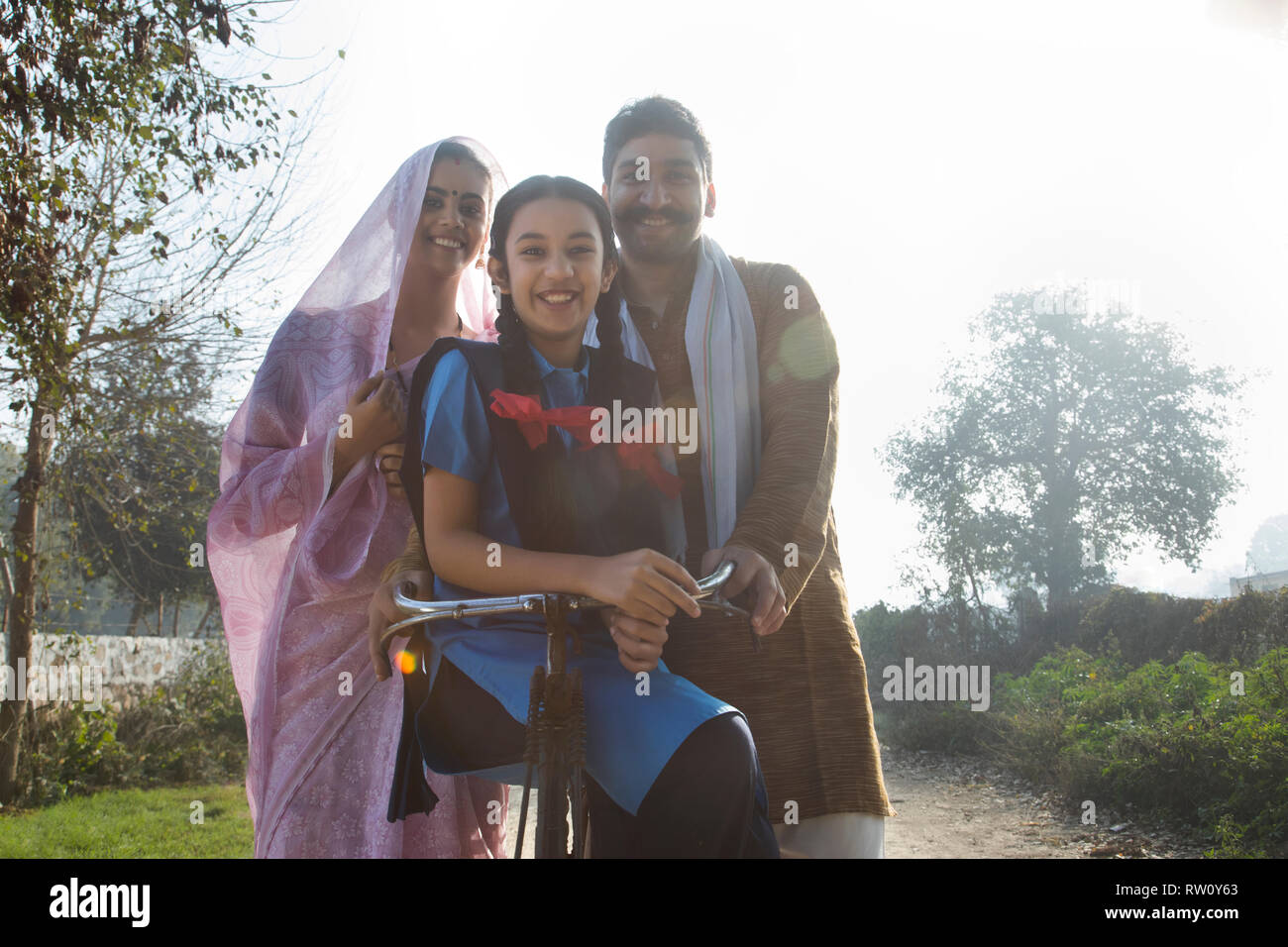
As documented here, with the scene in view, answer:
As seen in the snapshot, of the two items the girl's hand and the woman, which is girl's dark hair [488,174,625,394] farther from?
the woman

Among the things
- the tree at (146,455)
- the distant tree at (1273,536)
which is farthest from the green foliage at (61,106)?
the distant tree at (1273,536)

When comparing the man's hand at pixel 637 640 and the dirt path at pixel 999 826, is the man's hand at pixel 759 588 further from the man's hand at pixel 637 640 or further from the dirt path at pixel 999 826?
the dirt path at pixel 999 826

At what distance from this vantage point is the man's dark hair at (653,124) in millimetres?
2625

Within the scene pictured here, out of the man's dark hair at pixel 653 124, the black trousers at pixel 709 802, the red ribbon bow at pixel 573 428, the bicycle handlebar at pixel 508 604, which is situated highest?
the man's dark hair at pixel 653 124

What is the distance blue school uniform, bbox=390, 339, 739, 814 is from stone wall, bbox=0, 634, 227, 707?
10521 millimetres

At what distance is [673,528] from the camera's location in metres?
2.12

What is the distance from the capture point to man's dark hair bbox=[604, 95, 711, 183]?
2.62m

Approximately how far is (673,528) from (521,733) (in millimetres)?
563

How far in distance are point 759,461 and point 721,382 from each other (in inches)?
8.8

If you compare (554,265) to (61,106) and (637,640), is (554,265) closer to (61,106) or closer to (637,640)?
(637,640)

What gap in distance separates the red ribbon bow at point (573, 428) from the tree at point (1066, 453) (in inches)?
731

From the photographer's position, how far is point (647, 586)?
1.64 metres

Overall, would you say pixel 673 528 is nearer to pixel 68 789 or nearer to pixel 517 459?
pixel 517 459
